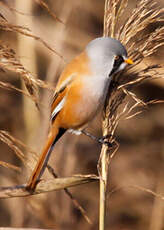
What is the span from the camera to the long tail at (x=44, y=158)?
2.20m

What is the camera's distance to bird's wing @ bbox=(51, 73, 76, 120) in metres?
2.77

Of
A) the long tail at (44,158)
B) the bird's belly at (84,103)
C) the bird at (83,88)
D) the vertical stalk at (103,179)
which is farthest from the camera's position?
the bird's belly at (84,103)

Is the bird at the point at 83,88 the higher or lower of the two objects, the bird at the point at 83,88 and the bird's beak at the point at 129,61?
the lower

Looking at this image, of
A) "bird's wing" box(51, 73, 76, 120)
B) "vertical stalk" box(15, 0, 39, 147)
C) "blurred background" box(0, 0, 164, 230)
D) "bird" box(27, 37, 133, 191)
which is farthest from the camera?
"blurred background" box(0, 0, 164, 230)

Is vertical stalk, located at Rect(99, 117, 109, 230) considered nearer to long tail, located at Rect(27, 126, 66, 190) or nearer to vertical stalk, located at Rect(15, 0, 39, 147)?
long tail, located at Rect(27, 126, 66, 190)

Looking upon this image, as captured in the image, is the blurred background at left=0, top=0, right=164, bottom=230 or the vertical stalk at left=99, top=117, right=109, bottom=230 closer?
the vertical stalk at left=99, top=117, right=109, bottom=230

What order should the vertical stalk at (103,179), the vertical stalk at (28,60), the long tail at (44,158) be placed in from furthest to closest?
the vertical stalk at (28,60) < the long tail at (44,158) < the vertical stalk at (103,179)

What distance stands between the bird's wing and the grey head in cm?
19

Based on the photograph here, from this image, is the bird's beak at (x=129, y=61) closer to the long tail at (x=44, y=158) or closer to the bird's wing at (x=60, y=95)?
the bird's wing at (x=60, y=95)

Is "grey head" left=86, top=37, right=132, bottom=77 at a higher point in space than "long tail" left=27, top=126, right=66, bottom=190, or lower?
higher

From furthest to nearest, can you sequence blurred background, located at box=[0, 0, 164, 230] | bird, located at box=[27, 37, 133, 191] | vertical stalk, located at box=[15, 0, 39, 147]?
blurred background, located at box=[0, 0, 164, 230] < vertical stalk, located at box=[15, 0, 39, 147] < bird, located at box=[27, 37, 133, 191]

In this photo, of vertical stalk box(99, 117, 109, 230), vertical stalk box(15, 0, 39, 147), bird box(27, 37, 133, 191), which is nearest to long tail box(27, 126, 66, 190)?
bird box(27, 37, 133, 191)

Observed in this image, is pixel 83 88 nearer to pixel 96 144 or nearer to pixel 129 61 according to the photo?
pixel 129 61

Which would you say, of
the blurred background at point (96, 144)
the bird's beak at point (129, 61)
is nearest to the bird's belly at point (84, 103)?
the bird's beak at point (129, 61)
